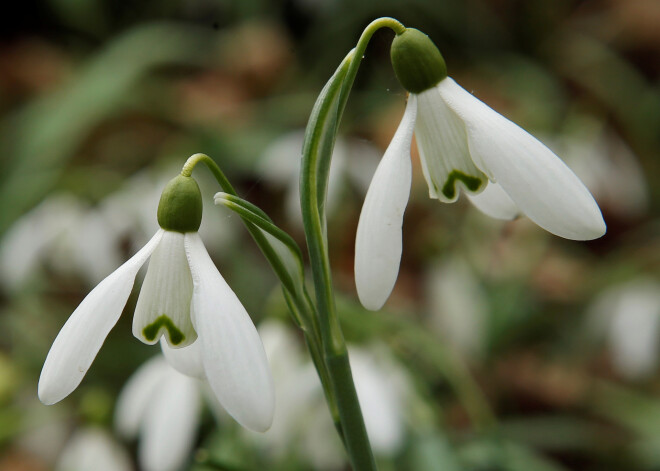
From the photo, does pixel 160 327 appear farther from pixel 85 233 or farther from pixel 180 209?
pixel 85 233

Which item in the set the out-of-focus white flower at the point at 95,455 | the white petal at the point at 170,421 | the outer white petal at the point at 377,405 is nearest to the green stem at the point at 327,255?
the outer white petal at the point at 377,405

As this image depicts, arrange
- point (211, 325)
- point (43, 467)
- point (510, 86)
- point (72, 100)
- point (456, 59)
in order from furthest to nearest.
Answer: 1. point (456, 59)
2. point (510, 86)
3. point (72, 100)
4. point (43, 467)
5. point (211, 325)

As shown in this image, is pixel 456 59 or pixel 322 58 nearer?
pixel 322 58

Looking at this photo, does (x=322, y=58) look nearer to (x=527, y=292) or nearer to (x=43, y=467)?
(x=527, y=292)

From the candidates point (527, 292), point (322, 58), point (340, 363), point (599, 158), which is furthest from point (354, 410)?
point (322, 58)

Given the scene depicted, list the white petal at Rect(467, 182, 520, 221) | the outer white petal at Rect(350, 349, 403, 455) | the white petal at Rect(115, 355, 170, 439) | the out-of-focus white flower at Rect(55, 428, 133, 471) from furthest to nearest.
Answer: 1. the out-of-focus white flower at Rect(55, 428, 133, 471)
2. the white petal at Rect(115, 355, 170, 439)
3. the outer white petal at Rect(350, 349, 403, 455)
4. the white petal at Rect(467, 182, 520, 221)

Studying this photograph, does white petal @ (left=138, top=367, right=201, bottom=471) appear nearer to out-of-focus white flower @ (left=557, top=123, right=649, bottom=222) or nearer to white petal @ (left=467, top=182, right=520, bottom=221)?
white petal @ (left=467, top=182, right=520, bottom=221)

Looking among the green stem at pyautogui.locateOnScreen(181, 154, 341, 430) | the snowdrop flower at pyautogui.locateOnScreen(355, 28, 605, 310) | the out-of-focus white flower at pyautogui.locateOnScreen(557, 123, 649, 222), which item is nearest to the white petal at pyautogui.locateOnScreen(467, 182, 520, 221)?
the snowdrop flower at pyautogui.locateOnScreen(355, 28, 605, 310)

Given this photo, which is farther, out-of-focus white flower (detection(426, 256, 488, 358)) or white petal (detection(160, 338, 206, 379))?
out-of-focus white flower (detection(426, 256, 488, 358))

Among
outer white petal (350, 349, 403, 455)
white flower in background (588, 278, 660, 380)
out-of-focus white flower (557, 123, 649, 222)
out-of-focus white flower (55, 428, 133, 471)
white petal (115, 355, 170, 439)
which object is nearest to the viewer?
outer white petal (350, 349, 403, 455)
